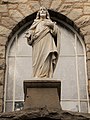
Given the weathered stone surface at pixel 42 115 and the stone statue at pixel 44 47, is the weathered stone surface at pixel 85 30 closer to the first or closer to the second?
the stone statue at pixel 44 47

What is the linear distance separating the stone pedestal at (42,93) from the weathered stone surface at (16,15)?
3.35 meters

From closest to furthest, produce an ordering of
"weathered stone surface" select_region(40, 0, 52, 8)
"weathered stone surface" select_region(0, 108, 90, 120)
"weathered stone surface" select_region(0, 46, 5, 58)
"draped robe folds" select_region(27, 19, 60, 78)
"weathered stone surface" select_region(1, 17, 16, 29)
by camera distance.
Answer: "weathered stone surface" select_region(0, 108, 90, 120), "draped robe folds" select_region(27, 19, 60, 78), "weathered stone surface" select_region(0, 46, 5, 58), "weathered stone surface" select_region(1, 17, 16, 29), "weathered stone surface" select_region(40, 0, 52, 8)

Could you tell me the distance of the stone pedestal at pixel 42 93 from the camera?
17.9 feet

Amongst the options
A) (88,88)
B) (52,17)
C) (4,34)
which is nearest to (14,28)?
(4,34)

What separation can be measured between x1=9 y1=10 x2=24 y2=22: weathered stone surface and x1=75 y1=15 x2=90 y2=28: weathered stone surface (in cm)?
136

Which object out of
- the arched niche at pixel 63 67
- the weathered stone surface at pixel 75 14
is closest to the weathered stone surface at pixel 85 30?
the arched niche at pixel 63 67

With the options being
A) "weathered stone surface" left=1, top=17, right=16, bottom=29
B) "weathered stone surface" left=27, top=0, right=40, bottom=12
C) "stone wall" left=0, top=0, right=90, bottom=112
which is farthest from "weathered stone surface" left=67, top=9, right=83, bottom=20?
"weathered stone surface" left=1, top=17, right=16, bottom=29

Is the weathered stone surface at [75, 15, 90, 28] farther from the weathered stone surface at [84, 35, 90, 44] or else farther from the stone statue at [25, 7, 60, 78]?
the stone statue at [25, 7, 60, 78]

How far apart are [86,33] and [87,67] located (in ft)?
2.86

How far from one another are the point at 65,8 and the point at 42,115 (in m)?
4.32

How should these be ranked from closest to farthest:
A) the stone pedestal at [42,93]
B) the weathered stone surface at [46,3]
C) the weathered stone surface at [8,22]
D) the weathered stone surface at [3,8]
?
1. the stone pedestal at [42,93]
2. the weathered stone surface at [8,22]
3. the weathered stone surface at [3,8]
4. the weathered stone surface at [46,3]

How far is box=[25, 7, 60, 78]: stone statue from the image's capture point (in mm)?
5883

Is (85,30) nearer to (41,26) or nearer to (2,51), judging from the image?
(2,51)

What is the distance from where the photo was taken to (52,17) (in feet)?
29.2
